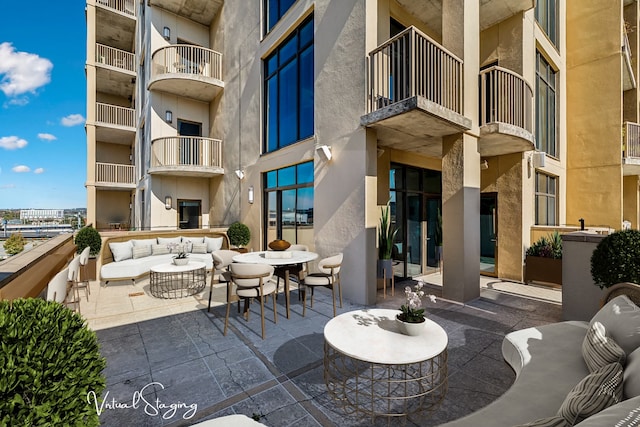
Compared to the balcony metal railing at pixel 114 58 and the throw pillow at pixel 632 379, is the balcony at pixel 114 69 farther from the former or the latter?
the throw pillow at pixel 632 379

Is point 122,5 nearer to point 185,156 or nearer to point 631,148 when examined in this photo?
point 185,156

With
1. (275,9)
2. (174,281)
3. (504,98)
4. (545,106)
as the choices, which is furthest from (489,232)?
(275,9)

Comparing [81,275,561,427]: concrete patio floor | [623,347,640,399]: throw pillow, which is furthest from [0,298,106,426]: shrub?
[623,347,640,399]: throw pillow

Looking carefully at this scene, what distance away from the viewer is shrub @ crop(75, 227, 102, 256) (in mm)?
6832

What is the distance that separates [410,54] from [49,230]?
1032cm

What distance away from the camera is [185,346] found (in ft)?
11.7

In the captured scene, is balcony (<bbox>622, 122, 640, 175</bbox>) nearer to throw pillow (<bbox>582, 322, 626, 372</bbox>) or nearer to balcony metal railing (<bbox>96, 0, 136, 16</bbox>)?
throw pillow (<bbox>582, 322, 626, 372</bbox>)

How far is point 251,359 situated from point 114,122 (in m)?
15.4

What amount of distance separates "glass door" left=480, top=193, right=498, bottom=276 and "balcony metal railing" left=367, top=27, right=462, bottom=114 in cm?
335

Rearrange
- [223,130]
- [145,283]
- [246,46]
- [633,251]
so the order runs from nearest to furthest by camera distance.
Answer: [633,251]
[145,283]
[246,46]
[223,130]

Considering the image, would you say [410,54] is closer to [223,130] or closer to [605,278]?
[605,278]

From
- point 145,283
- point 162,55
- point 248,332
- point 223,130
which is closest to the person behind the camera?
point 248,332

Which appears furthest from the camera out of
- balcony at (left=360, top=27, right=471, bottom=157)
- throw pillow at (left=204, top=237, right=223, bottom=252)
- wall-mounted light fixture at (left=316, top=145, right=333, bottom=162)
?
throw pillow at (left=204, top=237, right=223, bottom=252)

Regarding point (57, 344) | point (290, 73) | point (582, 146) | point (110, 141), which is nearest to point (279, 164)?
point (290, 73)
